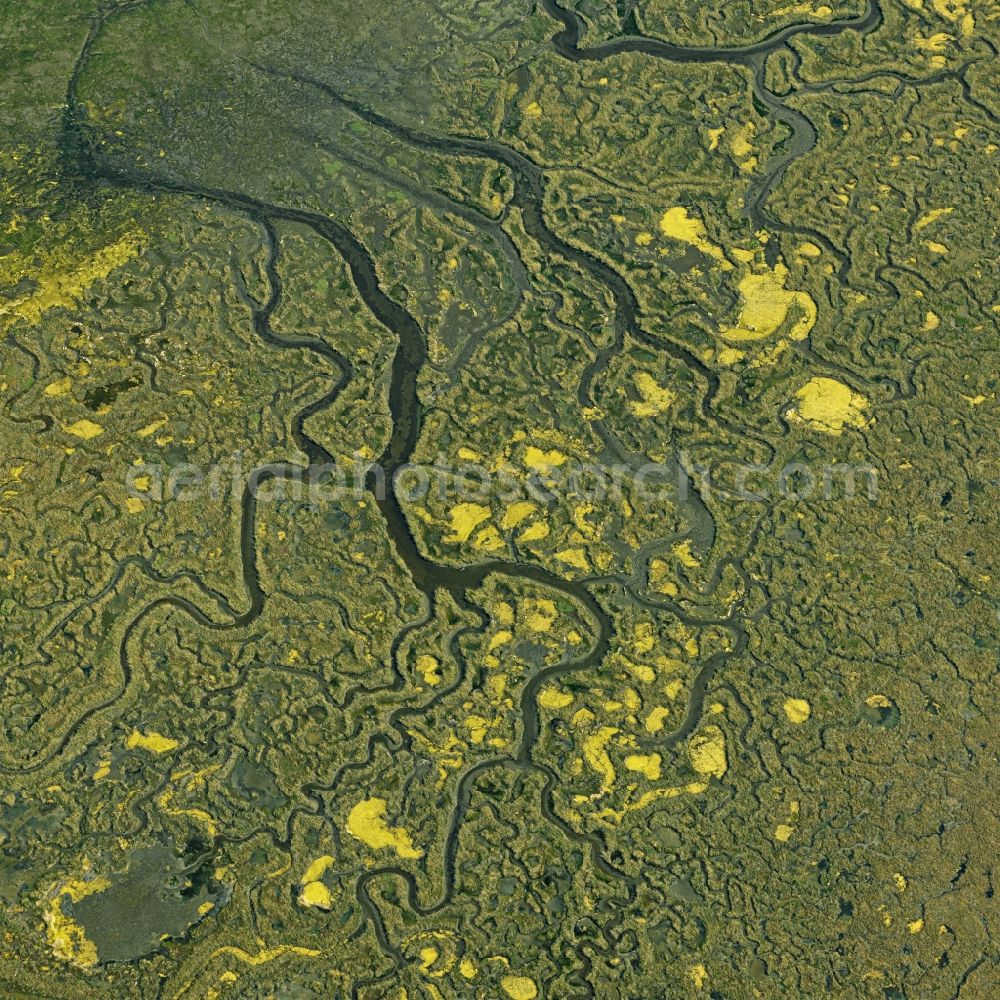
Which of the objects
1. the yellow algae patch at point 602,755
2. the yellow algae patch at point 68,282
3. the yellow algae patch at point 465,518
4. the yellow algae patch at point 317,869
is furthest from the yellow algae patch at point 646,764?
the yellow algae patch at point 68,282

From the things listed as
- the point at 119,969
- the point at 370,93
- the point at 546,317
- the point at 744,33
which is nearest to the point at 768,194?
the point at 744,33

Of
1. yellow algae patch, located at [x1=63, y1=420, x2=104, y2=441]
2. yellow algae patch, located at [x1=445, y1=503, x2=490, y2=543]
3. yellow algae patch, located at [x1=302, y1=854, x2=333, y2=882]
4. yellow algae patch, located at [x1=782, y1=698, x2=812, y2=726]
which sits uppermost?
yellow algae patch, located at [x1=63, y1=420, x2=104, y2=441]

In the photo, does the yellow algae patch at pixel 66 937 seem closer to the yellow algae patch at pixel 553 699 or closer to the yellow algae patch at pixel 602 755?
the yellow algae patch at pixel 553 699

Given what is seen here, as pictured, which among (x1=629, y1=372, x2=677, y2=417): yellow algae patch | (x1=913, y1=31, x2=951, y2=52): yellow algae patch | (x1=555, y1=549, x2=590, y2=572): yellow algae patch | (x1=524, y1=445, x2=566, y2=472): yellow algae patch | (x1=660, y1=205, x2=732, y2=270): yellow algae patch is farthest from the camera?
(x1=913, y1=31, x2=951, y2=52): yellow algae patch

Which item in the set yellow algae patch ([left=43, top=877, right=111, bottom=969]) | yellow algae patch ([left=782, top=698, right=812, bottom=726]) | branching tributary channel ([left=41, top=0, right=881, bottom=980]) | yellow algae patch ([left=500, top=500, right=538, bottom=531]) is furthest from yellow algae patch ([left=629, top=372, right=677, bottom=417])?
yellow algae patch ([left=43, top=877, right=111, bottom=969])

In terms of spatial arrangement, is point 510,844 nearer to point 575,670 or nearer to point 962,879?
point 575,670

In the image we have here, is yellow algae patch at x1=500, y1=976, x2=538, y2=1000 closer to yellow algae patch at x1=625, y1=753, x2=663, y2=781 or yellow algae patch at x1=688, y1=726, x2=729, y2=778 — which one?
yellow algae patch at x1=625, y1=753, x2=663, y2=781
